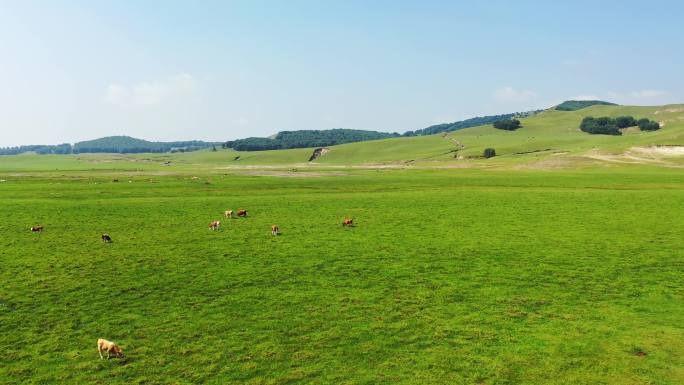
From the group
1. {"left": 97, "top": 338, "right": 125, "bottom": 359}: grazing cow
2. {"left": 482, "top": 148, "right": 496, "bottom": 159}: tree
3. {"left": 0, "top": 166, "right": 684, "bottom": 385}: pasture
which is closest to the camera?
{"left": 0, "top": 166, "right": 684, "bottom": 385}: pasture

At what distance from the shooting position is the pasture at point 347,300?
54.1 ft

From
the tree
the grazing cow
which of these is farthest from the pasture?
the tree

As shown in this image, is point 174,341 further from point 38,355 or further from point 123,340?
point 38,355

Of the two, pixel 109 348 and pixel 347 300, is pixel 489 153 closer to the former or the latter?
pixel 347 300

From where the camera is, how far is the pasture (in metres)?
16.5

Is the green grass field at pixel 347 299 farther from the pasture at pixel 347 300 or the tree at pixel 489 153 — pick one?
the tree at pixel 489 153

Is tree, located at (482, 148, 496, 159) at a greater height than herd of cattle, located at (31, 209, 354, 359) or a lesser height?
greater

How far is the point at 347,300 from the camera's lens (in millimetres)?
22641

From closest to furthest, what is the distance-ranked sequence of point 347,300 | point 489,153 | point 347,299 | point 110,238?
point 347,300, point 347,299, point 110,238, point 489,153

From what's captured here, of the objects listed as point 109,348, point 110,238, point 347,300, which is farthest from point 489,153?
point 109,348

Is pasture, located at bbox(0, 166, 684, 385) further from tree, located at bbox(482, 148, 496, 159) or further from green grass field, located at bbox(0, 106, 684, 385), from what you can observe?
tree, located at bbox(482, 148, 496, 159)

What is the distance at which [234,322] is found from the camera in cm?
2017

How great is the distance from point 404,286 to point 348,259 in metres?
6.24

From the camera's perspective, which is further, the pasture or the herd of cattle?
the herd of cattle
